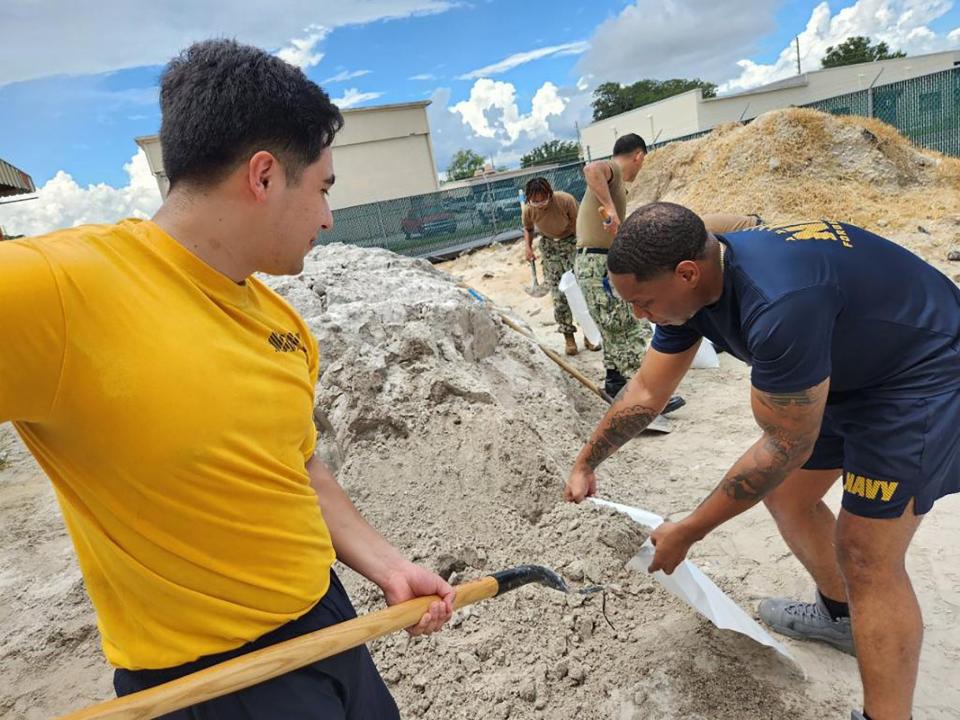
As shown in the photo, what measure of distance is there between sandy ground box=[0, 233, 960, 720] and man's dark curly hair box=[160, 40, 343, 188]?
6.42ft

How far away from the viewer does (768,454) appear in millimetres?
1728

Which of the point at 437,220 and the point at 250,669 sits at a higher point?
the point at 437,220

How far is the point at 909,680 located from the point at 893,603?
0.22 m

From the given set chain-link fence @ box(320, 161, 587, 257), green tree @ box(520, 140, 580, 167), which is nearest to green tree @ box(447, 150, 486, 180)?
green tree @ box(520, 140, 580, 167)

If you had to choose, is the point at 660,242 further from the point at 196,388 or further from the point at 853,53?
the point at 853,53

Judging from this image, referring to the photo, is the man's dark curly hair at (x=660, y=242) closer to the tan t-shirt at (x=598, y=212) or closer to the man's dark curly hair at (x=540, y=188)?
the tan t-shirt at (x=598, y=212)

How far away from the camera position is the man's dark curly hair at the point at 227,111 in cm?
101

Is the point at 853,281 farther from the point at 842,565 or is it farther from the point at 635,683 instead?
the point at 635,683

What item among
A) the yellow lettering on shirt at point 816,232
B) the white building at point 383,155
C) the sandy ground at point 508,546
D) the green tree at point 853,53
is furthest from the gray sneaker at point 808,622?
the green tree at point 853,53

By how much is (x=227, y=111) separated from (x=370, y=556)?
971 millimetres

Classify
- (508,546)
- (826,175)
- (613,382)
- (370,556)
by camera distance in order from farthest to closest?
(826,175)
(613,382)
(508,546)
(370,556)

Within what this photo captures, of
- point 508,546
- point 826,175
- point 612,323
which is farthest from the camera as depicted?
point 826,175

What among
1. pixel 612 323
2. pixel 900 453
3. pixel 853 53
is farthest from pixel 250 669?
pixel 853 53

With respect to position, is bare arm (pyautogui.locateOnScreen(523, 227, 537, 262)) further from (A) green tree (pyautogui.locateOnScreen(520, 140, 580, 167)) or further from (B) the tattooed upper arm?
(A) green tree (pyautogui.locateOnScreen(520, 140, 580, 167))
